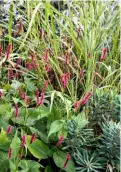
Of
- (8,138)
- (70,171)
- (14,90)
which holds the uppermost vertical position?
(14,90)

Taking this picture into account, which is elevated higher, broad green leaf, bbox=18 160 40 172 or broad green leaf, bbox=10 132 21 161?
broad green leaf, bbox=10 132 21 161

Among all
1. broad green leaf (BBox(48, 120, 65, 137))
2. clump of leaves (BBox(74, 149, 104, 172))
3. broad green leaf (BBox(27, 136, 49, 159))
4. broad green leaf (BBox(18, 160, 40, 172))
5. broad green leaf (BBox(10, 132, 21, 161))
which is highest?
broad green leaf (BBox(48, 120, 65, 137))

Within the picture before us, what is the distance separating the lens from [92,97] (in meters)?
1.43

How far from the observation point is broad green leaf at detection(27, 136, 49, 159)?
1247mm

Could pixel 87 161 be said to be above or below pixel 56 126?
below

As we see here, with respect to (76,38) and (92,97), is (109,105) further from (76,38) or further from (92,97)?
(76,38)

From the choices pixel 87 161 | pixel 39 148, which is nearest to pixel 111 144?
pixel 87 161

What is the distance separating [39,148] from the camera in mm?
1265

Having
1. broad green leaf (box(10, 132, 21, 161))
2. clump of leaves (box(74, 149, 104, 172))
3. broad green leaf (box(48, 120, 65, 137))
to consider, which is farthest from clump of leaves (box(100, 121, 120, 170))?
broad green leaf (box(10, 132, 21, 161))

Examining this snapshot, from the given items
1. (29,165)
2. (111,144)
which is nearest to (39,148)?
(29,165)

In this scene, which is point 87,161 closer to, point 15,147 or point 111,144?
point 111,144

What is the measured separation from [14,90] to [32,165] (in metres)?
0.39

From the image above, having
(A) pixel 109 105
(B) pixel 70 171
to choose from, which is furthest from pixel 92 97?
(B) pixel 70 171

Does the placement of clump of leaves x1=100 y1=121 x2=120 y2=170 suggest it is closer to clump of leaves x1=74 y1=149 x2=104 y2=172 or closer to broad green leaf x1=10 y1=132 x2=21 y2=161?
clump of leaves x1=74 y1=149 x2=104 y2=172
